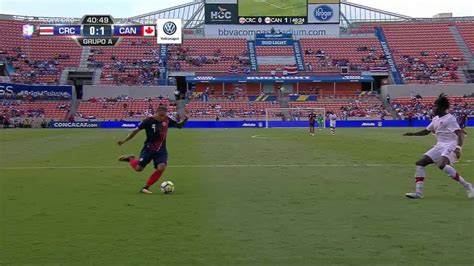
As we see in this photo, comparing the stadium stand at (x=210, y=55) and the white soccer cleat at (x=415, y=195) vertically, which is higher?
the stadium stand at (x=210, y=55)

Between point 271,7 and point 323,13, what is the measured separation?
322 inches

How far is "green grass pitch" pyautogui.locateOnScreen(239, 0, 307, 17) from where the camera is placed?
7962 centimetres

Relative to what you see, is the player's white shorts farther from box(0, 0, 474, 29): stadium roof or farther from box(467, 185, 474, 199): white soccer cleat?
box(0, 0, 474, 29): stadium roof

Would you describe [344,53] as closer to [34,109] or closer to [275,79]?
[275,79]

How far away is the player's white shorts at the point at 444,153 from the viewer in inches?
412

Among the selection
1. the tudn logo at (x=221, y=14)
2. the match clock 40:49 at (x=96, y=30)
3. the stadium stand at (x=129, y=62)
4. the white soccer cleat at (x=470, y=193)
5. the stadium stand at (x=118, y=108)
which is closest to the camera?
the white soccer cleat at (x=470, y=193)

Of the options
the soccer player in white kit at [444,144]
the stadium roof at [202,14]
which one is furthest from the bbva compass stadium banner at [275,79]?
the soccer player in white kit at [444,144]

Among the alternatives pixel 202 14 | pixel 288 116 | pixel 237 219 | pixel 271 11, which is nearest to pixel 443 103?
pixel 237 219

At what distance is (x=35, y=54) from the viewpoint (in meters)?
79.9

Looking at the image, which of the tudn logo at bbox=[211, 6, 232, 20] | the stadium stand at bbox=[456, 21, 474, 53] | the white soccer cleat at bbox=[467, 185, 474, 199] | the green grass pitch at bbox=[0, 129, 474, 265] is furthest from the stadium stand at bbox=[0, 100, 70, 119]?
the white soccer cleat at bbox=[467, 185, 474, 199]

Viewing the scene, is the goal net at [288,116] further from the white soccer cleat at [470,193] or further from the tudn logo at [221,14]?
the white soccer cleat at [470,193]

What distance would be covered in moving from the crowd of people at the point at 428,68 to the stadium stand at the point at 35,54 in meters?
45.9

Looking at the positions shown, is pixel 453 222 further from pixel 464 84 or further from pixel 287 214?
pixel 464 84

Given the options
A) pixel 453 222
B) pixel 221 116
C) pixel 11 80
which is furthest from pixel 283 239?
pixel 11 80
